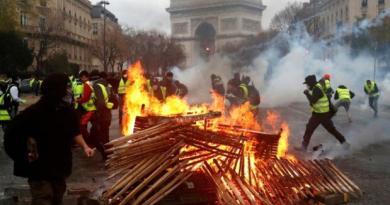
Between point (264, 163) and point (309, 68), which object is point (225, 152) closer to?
point (264, 163)

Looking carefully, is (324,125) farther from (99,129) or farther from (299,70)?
(299,70)

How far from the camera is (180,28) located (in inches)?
4350

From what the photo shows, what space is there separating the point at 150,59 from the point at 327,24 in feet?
82.6

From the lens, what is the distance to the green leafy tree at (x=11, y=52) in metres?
37.5

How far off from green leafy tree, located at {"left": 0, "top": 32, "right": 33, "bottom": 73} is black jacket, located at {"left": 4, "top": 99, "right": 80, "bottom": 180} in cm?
3507

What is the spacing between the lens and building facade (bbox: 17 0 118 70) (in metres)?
46.1

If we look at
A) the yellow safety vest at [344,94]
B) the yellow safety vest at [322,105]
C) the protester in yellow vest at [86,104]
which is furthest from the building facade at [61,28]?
the yellow safety vest at [322,105]

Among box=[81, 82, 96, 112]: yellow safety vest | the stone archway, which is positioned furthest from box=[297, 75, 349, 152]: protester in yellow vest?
the stone archway

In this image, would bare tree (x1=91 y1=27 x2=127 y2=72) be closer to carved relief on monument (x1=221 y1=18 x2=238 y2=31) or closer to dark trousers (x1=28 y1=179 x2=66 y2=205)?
carved relief on monument (x1=221 y1=18 x2=238 y2=31)

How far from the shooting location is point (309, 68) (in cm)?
3841

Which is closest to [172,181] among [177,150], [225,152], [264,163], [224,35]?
[177,150]

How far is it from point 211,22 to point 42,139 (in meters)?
105

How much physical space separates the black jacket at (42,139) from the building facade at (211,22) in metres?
95.5

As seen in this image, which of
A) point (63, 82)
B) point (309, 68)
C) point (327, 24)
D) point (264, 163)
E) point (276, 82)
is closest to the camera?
point (63, 82)
